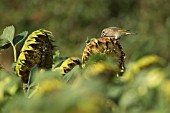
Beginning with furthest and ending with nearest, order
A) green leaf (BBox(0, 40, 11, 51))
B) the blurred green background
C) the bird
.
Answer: the blurred green background
the bird
green leaf (BBox(0, 40, 11, 51))

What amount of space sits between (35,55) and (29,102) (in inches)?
24.6

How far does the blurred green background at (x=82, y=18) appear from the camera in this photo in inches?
302

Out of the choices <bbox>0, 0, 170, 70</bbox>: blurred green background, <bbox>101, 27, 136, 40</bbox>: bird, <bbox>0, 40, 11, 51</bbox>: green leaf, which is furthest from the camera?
<bbox>0, 0, 170, 70</bbox>: blurred green background

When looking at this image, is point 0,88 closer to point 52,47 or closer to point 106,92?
point 106,92

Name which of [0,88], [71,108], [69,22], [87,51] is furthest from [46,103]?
[69,22]

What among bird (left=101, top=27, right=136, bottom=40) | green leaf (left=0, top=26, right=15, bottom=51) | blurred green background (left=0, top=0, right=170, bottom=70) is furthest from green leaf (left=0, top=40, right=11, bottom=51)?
blurred green background (left=0, top=0, right=170, bottom=70)

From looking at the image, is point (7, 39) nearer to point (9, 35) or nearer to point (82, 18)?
point (9, 35)

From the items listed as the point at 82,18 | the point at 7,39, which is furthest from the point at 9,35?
the point at 82,18

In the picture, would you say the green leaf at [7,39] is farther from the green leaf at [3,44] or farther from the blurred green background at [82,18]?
the blurred green background at [82,18]

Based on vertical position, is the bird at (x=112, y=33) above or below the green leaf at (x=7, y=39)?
above

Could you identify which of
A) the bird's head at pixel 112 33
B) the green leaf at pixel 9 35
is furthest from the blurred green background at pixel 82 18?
the green leaf at pixel 9 35

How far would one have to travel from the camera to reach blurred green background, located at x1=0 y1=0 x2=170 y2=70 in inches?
302

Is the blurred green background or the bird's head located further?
the blurred green background

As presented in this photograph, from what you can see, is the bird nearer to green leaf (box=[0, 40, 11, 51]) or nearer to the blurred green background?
green leaf (box=[0, 40, 11, 51])
